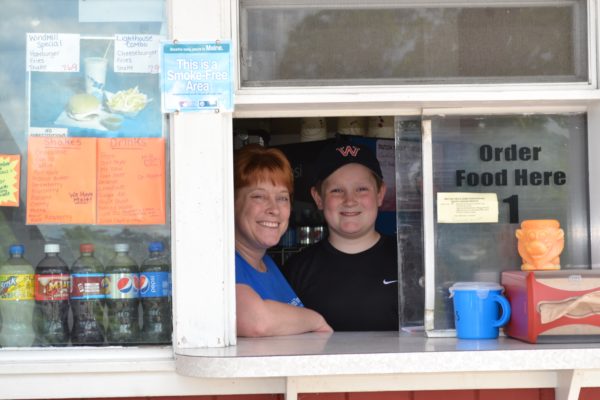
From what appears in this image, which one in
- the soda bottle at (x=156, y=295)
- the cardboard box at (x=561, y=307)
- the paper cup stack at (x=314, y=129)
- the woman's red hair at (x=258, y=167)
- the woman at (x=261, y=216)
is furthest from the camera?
the paper cup stack at (x=314, y=129)

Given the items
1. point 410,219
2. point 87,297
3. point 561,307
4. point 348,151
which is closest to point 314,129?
point 348,151

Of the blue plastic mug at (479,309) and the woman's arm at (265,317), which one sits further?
the woman's arm at (265,317)

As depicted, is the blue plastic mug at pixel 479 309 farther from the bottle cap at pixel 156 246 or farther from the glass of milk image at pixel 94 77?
the glass of milk image at pixel 94 77

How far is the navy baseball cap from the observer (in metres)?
3.81

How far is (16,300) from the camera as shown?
9.01 ft

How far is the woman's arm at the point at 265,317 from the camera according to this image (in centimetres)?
289

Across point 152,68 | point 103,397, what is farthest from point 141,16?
point 103,397

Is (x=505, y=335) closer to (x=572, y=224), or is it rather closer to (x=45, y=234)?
(x=572, y=224)

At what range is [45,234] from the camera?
2.75 meters

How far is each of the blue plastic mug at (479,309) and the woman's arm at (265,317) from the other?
1.87ft

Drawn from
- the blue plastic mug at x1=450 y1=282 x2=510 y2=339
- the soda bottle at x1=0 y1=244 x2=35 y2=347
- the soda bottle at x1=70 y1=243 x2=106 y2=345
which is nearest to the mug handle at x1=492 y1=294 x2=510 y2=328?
the blue plastic mug at x1=450 y1=282 x2=510 y2=339

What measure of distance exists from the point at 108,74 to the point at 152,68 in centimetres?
14

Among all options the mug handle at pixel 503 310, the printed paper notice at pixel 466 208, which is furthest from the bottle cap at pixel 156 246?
the mug handle at pixel 503 310

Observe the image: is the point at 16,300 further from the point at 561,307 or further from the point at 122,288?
the point at 561,307
